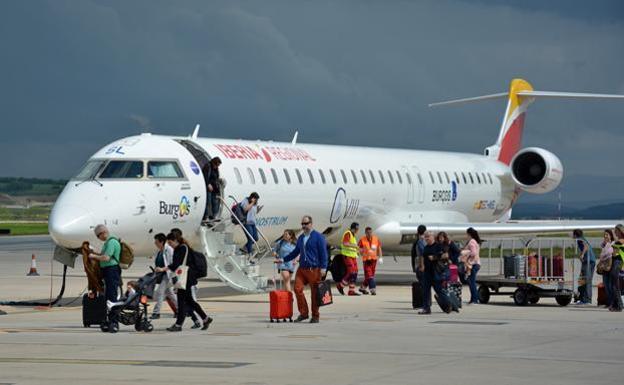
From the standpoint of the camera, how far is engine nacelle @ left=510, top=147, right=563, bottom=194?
132 ft

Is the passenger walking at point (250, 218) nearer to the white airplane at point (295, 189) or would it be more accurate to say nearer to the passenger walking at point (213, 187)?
the white airplane at point (295, 189)

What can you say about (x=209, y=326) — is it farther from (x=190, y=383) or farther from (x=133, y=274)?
(x=133, y=274)

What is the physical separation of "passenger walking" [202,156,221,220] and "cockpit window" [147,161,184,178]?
0.95 meters

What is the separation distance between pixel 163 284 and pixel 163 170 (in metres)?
5.95

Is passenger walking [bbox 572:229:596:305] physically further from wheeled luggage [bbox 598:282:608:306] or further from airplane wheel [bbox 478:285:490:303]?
airplane wheel [bbox 478:285:490:303]

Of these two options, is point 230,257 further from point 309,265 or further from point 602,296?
point 602,296

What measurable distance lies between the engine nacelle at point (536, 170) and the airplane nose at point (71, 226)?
19.1 m

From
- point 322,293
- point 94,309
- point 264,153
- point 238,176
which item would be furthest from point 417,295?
point 264,153

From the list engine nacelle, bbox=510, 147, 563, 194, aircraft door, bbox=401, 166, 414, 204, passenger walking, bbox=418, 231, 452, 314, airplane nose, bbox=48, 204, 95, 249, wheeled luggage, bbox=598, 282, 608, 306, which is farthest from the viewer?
engine nacelle, bbox=510, 147, 563, 194

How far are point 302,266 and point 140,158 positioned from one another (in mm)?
7055

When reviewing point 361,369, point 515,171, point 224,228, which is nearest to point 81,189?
point 224,228

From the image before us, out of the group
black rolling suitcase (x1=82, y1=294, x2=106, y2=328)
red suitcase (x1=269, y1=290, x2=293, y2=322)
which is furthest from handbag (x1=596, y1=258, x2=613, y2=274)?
black rolling suitcase (x1=82, y1=294, x2=106, y2=328)

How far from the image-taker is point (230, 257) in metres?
27.3

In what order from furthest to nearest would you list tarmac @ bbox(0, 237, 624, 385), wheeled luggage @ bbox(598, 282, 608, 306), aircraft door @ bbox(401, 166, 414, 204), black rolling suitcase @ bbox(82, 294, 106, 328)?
aircraft door @ bbox(401, 166, 414, 204)
wheeled luggage @ bbox(598, 282, 608, 306)
black rolling suitcase @ bbox(82, 294, 106, 328)
tarmac @ bbox(0, 237, 624, 385)
